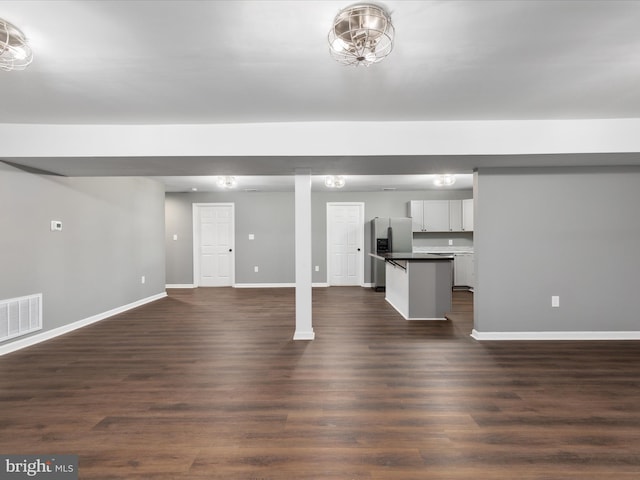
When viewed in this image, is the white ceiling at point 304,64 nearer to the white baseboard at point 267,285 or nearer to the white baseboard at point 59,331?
the white baseboard at point 59,331

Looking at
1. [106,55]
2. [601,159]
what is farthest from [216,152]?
[601,159]

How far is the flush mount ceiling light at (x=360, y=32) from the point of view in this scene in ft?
5.26

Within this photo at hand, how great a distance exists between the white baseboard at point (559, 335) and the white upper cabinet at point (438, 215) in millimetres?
3840

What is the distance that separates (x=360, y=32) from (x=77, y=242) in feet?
15.4

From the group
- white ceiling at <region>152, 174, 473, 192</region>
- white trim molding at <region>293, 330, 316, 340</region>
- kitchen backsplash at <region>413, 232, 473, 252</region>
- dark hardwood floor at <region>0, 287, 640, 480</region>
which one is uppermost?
white ceiling at <region>152, 174, 473, 192</region>

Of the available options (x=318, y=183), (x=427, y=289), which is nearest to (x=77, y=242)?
(x=318, y=183)

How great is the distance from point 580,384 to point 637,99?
2.54 metres

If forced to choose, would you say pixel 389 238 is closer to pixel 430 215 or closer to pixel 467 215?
pixel 430 215

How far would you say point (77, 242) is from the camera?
435cm

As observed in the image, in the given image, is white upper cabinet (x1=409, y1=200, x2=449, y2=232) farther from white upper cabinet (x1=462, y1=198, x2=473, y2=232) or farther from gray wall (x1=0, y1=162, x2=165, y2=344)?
gray wall (x1=0, y1=162, x2=165, y2=344)

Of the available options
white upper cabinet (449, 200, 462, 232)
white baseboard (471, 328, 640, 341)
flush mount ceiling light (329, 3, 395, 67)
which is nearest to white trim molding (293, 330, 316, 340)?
white baseboard (471, 328, 640, 341)

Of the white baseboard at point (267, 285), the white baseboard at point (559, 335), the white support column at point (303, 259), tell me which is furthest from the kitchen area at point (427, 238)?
the white support column at point (303, 259)

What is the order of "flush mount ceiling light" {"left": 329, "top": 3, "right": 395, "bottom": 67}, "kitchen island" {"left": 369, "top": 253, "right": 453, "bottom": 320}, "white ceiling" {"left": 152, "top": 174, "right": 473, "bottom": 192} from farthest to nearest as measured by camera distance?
"white ceiling" {"left": 152, "top": 174, "right": 473, "bottom": 192} → "kitchen island" {"left": 369, "top": 253, "right": 453, "bottom": 320} → "flush mount ceiling light" {"left": 329, "top": 3, "right": 395, "bottom": 67}

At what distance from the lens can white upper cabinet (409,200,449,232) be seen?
24.2 feet
